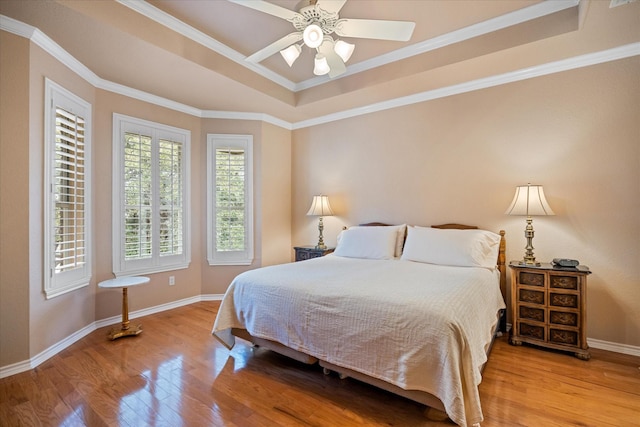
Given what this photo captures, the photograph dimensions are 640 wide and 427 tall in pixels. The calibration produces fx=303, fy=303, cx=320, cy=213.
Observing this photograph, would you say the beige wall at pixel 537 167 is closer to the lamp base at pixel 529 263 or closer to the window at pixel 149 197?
the lamp base at pixel 529 263

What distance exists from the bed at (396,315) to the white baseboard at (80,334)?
1.42 m

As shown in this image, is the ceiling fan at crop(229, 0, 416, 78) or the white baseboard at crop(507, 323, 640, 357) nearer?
the ceiling fan at crop(229, 0, 416, 78)

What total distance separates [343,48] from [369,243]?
79.8 inches

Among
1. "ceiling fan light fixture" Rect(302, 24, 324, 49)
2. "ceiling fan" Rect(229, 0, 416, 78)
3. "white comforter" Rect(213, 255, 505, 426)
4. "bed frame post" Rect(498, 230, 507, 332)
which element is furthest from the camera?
"bed frame post" Rect(498, 230, 507, 332)

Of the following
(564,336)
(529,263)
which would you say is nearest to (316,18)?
(529,263)

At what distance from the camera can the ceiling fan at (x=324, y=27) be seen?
75.3 inches

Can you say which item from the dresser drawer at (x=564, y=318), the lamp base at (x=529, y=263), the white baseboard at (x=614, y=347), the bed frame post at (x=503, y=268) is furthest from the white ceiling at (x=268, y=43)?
the white baseboard at (x=614, y=347)

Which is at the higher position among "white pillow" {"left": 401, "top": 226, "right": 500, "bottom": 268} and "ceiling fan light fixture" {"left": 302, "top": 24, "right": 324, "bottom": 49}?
"ceiling fan light fixture" {"left": 302, "top": 24, "right": 324, "bottom": 49}

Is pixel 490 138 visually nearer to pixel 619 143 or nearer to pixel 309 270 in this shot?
pixel 619 143

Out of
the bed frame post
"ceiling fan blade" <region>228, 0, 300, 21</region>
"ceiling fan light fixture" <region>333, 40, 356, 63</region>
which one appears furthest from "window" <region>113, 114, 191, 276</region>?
the bed frame post

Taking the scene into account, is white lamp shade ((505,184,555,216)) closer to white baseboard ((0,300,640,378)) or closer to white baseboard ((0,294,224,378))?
white baseboard ((0,300,640,378))

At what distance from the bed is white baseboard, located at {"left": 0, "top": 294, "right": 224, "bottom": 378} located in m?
1.42

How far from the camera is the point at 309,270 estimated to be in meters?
2.66

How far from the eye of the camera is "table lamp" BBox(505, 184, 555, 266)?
2.75 metres
